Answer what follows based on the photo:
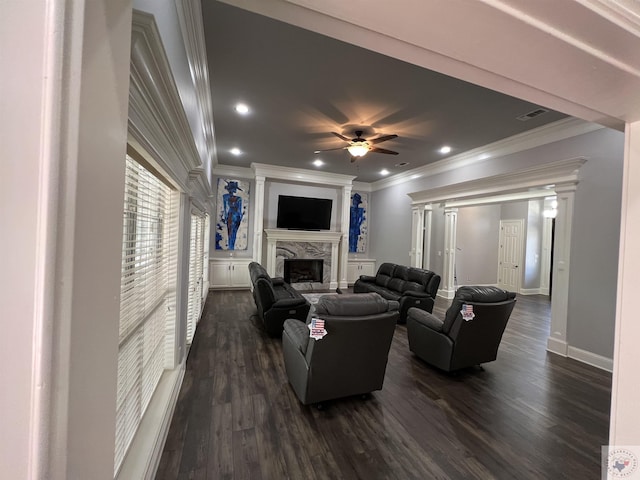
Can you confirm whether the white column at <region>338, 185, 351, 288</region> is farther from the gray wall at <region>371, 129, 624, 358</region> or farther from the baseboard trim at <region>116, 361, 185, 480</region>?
the baseboard trim at <region>116, 361, 185, 480</region>

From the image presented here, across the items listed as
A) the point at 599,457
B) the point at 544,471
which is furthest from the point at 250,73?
the point at 599,457

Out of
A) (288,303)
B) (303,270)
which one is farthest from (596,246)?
(303,270)

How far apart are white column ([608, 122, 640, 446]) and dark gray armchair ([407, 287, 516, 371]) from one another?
169 centimetres

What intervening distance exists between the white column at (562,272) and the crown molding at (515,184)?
18cm

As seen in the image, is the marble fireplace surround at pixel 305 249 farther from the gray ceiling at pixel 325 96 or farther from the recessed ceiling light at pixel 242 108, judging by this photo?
the recessed ceiling light at pixel 242 108

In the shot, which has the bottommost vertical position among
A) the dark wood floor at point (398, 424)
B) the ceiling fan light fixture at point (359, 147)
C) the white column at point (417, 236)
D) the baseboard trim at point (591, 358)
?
the dark wood floor at point (398, 424)

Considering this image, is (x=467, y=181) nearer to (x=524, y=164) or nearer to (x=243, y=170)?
(x=524, y=164)

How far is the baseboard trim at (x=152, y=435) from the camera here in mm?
1392

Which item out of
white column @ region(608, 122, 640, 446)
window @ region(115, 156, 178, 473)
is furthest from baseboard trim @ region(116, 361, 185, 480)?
white column @ region(608, 122, 640, 446)

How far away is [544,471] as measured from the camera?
5.68 ft

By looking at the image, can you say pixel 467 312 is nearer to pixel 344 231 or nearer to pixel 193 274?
pixel 193 274

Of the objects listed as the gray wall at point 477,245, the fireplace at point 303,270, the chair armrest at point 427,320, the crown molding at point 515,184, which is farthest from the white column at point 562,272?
the fireplace at point 303,270

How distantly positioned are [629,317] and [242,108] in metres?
4.00

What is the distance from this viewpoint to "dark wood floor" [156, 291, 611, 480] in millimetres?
1717
